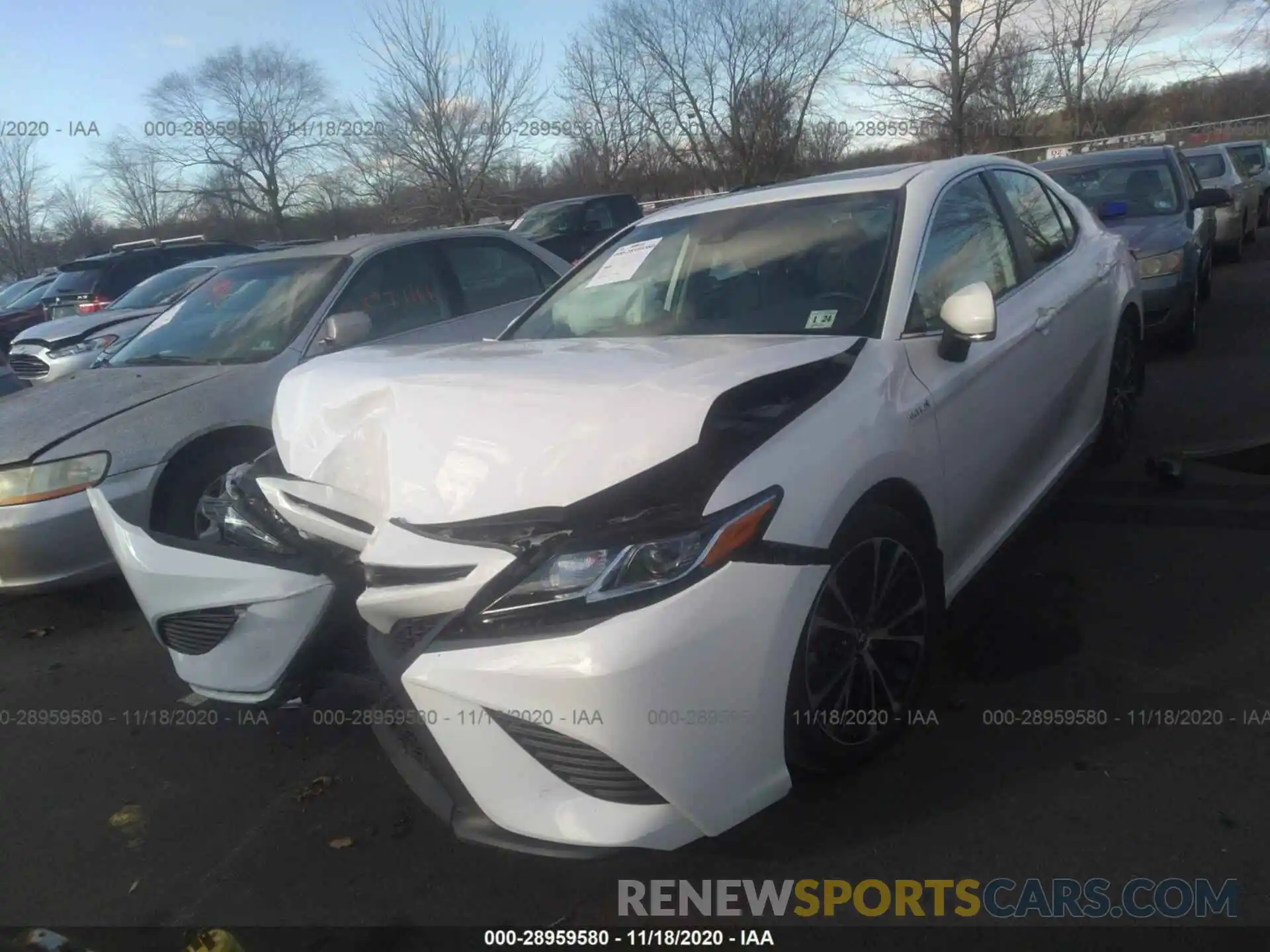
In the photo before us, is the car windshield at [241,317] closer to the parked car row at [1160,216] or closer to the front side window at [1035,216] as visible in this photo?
the front side window at [1035,216]

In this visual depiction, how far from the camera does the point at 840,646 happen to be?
2.59 metres

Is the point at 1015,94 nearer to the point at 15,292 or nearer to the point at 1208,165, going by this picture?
the point at 1208,165

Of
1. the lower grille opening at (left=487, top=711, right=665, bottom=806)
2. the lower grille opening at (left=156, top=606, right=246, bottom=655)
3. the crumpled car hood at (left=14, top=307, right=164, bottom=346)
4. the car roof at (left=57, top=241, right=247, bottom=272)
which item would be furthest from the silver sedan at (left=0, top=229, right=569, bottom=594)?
the car roof at (left=57, top=241, right=247, bottom=272)

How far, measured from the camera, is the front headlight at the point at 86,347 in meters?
9.38

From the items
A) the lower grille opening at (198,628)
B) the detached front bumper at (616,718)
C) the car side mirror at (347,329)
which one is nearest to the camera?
the detached front bumper at (616,718)

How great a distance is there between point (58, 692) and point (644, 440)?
314cm

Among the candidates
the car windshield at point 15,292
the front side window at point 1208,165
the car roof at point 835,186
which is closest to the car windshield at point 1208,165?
the front side window at point 1208,165

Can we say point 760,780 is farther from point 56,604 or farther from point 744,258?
point 56,604

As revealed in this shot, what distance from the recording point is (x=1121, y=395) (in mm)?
5086

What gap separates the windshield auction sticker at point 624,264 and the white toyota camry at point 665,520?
16 centimetres

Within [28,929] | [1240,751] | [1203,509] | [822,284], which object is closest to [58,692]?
[28,929]

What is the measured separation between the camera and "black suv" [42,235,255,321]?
12.8 m

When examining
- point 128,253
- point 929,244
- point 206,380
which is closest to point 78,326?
point 128,253

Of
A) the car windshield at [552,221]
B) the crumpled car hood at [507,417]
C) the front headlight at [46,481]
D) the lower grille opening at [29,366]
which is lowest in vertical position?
the front headlight at [46,481]
